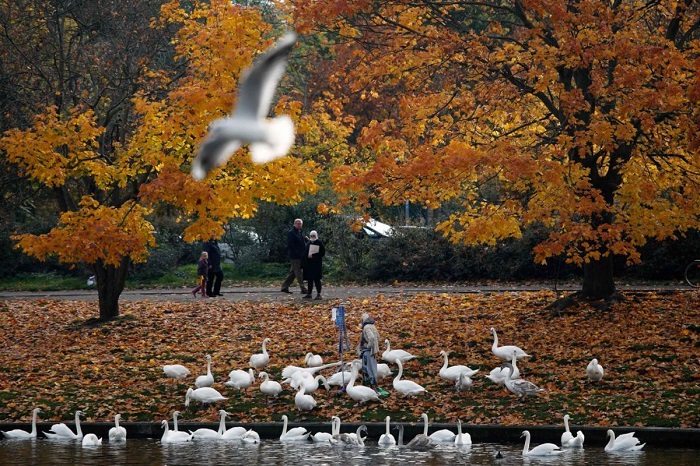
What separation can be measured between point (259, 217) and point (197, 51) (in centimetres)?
1649

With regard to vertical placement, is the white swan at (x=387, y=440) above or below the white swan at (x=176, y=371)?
below

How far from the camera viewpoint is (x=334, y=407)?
54.8ft

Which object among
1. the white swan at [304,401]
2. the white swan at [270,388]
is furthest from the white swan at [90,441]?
the white swan at [304,401]

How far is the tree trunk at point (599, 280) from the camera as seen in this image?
22.2 meters

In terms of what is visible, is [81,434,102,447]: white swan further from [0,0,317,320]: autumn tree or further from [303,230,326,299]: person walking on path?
[303,230,326,299]: person walking on path

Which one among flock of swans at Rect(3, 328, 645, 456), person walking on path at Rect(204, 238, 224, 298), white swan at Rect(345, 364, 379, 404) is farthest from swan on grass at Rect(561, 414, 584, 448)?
person walking on path at Rect(204, 238, 224, 298)

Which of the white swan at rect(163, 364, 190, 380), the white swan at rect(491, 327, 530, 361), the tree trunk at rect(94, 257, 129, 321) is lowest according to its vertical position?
the white swan at rect(163, 364, 190, 380)

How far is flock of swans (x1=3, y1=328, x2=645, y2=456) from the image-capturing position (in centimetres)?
1433

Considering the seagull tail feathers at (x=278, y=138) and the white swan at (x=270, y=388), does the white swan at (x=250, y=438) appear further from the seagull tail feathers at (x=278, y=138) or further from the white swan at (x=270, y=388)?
the seagull tail feathers at (x=278, y=138)

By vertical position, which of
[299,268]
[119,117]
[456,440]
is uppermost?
[119,117]

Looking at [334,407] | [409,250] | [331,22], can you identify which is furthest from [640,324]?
[409,250]

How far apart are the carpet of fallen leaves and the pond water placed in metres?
1.50

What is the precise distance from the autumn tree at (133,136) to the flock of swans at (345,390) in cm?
442

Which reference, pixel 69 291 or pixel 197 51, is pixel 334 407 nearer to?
pixel 197 51
